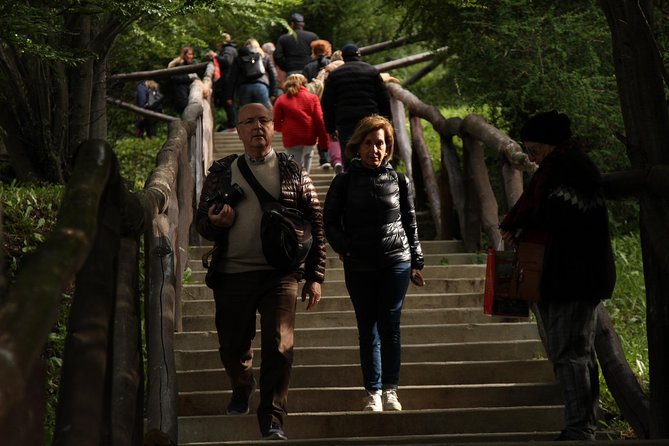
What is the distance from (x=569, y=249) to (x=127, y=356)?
224 cm

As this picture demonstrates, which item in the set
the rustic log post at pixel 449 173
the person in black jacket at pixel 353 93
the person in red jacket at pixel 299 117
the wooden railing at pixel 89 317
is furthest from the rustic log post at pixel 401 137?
the wooden railing at pixel 89 317

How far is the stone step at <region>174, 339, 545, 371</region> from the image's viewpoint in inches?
332

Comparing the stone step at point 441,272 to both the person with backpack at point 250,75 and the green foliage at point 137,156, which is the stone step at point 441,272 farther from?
the person with backpack at point 250,75

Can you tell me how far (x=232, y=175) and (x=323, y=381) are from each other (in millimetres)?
2002

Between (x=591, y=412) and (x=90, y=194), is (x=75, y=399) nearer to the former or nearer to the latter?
(x=90, y=194)

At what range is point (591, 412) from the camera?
5965mm

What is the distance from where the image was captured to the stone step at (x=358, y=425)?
7199 mm

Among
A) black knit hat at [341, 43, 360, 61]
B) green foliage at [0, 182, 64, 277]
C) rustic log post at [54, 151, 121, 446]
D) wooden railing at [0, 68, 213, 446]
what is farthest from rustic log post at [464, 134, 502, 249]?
rustic log post at [54, 151, 121, 446]

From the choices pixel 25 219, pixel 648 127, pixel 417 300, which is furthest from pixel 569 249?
pixel 25 219

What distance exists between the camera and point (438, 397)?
25.7ft

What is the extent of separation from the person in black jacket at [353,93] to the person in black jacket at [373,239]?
4036mm

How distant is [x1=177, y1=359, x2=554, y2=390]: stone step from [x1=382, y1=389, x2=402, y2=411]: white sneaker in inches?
27.9

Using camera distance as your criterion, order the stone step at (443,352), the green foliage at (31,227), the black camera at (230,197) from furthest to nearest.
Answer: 1. the green foliage at (31,227)
2. the stone step at (443,352)
3. the black camera at (230,197)

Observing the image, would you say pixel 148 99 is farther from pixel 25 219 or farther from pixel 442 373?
pixel 442 373
